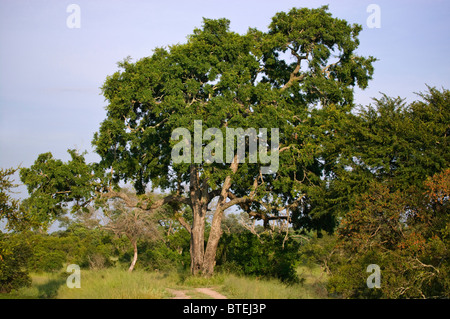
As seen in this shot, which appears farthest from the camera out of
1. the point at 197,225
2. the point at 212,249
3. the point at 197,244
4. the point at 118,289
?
the point at 197,225

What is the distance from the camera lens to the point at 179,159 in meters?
20.3

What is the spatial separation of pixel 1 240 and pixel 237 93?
12.4 meters

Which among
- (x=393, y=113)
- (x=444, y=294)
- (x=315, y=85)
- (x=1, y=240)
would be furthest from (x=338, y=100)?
(x=1, y=240)

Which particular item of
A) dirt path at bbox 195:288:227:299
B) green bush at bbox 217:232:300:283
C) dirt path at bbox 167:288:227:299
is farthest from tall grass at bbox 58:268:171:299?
green bush at bbox 217:232:300:283

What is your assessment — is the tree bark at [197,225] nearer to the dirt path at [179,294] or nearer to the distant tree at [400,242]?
the dirt path at [179,294]

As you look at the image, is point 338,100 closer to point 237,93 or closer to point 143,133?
point 237,93

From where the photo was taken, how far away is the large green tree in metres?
21.3

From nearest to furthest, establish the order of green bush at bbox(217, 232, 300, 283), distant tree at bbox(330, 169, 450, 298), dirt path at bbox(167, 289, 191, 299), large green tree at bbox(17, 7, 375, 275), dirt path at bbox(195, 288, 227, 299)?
1. distant tree at bbox(330, 169, 450, 298)
2. dirt path at bbox(167, 289, 191, 299)
3. dirt path at bbox(195, 288, 227, 299)
4. large green tree at bbox(17, 7, 375, 275)
5. green bush at bbox(217, 232, 300, 283)

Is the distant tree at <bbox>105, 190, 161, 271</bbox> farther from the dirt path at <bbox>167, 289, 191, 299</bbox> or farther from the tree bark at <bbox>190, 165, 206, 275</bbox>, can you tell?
the dirt path at <bbox>167, 289, 191, 299</bbox>

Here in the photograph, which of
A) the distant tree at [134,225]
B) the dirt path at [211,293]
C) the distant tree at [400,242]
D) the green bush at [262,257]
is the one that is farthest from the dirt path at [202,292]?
the distant tree at [134,225]

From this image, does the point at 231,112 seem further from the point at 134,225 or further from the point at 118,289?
the point at 134,225

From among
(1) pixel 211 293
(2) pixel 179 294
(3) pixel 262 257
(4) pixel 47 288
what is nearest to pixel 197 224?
(3) pixel 262 257

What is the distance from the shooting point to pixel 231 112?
21.1m

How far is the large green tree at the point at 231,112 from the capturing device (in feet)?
70.0
